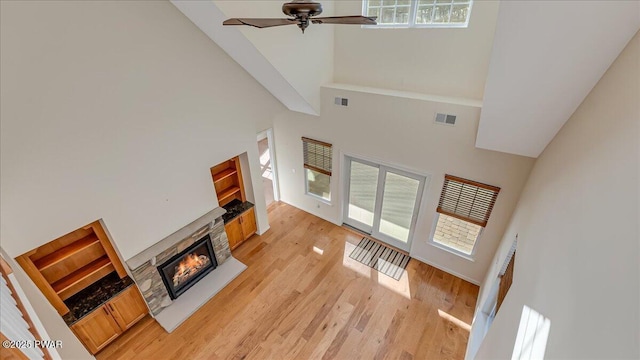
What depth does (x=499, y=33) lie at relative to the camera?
2533mm

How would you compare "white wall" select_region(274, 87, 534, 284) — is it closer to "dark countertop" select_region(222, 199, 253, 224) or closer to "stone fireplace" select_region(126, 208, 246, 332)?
"dark countertop" select_region(222, 199, 253, 224)

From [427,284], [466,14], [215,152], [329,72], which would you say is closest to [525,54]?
[466,14]

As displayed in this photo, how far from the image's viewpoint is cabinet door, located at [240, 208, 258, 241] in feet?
19.5

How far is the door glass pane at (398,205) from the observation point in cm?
527

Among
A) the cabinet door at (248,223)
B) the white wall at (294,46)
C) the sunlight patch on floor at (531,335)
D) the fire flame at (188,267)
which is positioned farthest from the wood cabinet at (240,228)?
the sunlight patch on floor at (531,335)

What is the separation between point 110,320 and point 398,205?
5.24 m

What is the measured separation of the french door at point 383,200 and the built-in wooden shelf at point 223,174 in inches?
95.5

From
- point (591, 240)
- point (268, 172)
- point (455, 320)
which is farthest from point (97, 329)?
point (268, 172)

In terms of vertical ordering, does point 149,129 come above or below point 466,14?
below

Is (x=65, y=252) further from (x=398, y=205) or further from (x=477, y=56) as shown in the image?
(x=477, y=56)

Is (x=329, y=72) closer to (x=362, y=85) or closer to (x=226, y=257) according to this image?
(x=362, y=85)

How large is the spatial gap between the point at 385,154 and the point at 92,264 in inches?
199

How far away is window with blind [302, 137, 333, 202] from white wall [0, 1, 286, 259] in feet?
6.48

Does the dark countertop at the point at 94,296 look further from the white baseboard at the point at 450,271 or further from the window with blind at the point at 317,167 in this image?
the white baseboard at the point at 450,271
